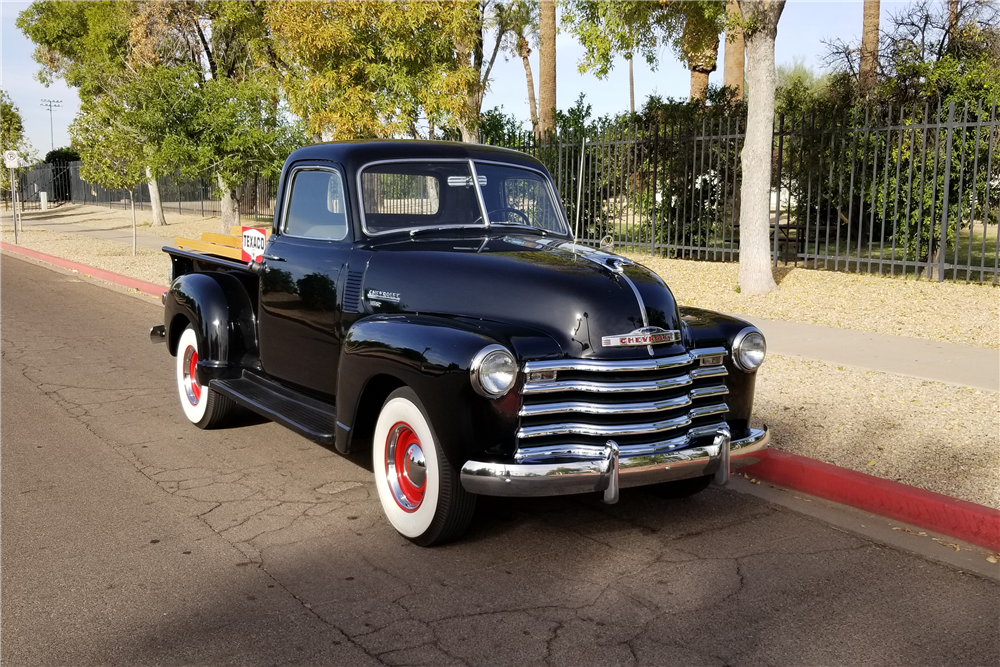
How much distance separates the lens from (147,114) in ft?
56.6

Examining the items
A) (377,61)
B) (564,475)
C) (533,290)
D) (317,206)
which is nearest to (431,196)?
(317,206)

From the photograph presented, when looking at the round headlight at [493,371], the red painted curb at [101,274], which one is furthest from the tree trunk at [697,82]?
the round headlight at [493,371]

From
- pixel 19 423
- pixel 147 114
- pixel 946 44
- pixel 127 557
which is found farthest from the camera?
pixel 946 44

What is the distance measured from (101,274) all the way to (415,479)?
1539cm

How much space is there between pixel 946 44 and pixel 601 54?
11.7m

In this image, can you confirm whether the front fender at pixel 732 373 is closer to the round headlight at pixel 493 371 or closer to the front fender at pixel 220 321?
the round headlight at pixel 493 371

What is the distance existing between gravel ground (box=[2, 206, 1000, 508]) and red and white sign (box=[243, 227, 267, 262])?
345 centimetres

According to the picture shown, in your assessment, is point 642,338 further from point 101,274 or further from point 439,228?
point 101,274

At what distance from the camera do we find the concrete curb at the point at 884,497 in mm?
4707

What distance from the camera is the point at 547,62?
2303cm

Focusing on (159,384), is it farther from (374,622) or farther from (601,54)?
(601,54)

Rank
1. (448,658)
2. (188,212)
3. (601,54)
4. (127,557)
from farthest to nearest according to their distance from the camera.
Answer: (188,212) < (601,54) < (127,557) < (448,658)

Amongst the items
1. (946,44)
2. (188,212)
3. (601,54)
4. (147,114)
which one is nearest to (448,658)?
(601,54)

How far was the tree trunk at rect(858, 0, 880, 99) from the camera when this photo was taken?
21203 mm
